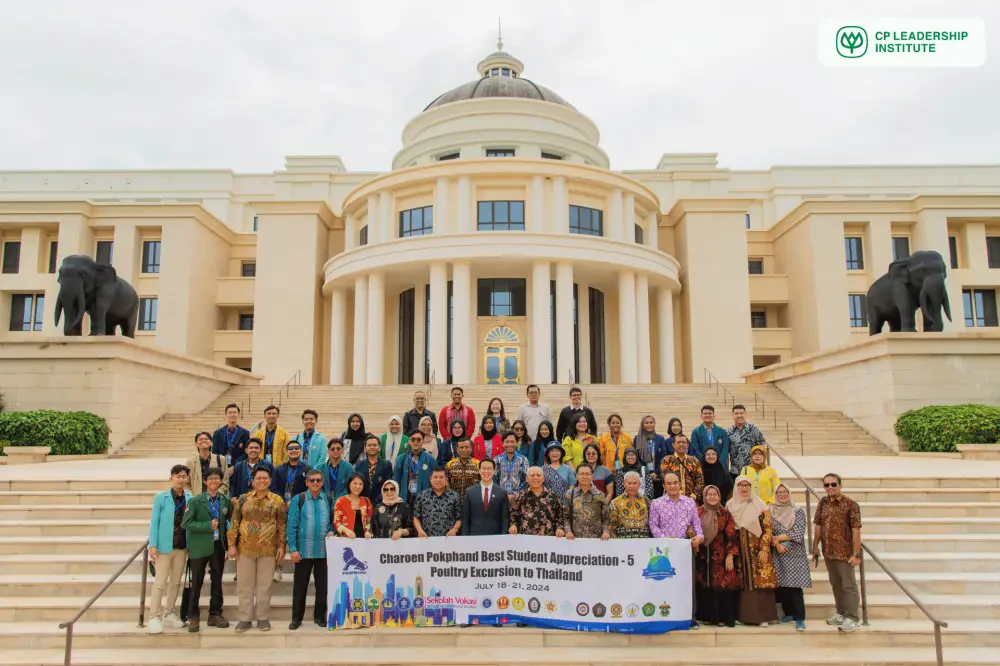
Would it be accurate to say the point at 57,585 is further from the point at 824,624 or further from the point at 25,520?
the point at 824,624

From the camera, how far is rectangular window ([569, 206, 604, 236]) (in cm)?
3253

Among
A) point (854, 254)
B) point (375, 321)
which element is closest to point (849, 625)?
point (375, 321)

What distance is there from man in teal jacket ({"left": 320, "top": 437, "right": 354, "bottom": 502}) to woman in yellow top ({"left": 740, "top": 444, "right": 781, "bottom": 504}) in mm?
4412

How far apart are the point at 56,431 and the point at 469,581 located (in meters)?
12.5

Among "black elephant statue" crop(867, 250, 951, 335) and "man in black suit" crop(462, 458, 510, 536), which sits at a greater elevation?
"black elephant statue" crop(867, 250, 951, 335)

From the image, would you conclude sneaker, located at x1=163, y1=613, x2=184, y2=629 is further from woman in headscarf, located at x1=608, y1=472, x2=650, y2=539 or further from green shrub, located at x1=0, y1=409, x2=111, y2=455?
green shrub, located at x1=0, y1=409, x2=111, y2=455

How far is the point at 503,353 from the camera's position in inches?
1240

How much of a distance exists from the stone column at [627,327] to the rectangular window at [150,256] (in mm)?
22531

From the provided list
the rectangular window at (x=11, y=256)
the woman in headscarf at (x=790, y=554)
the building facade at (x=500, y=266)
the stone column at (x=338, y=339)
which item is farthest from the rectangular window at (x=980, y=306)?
the rectangular window at (x=11, y=256)

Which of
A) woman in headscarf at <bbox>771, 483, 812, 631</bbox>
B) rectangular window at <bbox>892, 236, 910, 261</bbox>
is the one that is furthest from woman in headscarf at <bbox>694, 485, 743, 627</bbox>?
rectangular window at <bbox>892, 236, 910, 261</bbox>

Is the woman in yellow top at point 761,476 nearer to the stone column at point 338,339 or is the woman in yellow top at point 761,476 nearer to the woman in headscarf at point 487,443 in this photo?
the woman in headscarf at point 487,443

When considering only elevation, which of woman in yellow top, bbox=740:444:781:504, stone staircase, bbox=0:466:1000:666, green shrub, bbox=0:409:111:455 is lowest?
stone staircase, bbox=0:466:1000:666

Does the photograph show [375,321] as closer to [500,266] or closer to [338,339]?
[338,339]

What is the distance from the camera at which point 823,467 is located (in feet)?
44.6
